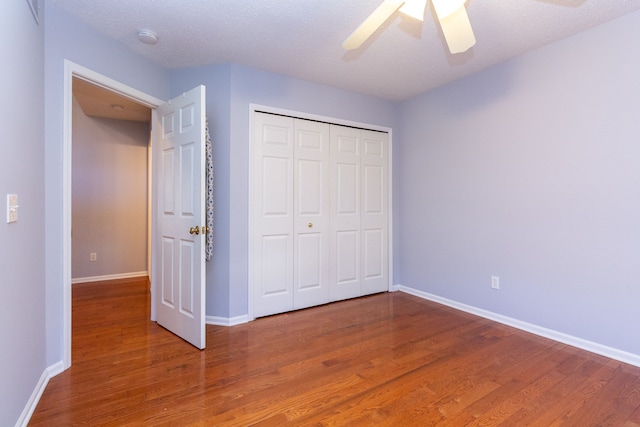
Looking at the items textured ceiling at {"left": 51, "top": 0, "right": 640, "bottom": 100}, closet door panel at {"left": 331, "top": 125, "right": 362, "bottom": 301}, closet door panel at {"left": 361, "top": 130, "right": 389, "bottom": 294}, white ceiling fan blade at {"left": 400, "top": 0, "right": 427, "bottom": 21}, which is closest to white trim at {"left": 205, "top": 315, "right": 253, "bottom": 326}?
closet door panel at {"left": 331, "top": 125, "right": 362, "bottom": 301}

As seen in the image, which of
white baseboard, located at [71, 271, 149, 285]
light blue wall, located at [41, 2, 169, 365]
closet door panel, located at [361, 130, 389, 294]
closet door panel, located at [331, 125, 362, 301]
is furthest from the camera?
white baseboard, located at [71, 271, 149, 285]

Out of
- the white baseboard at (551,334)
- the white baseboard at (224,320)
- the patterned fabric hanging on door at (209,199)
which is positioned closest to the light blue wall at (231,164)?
the white baseboard at (224,320)

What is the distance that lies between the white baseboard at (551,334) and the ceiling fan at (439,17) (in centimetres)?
239

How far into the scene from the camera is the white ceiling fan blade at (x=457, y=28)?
1599mm

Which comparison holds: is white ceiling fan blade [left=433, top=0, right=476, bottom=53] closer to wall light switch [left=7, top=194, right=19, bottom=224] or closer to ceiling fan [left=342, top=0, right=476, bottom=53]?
ceiling fan [left=342, top=0, right=476, bottom=53]

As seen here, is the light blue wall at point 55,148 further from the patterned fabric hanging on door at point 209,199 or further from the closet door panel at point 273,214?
the closet door panel at point 273,214

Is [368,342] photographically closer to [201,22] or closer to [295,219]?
[295,219]

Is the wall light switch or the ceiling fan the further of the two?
the ceiling fan

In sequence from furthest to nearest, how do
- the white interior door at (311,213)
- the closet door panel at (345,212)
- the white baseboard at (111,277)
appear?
the white baseboard at (111,277) < the closet door panel at (345,212) < the white interior door at (311,213)

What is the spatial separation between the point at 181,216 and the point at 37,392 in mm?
1363

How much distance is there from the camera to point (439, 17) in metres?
1.64

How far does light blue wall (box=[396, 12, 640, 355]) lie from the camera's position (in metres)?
2.25

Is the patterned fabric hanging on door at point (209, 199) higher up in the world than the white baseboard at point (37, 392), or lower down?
higher up

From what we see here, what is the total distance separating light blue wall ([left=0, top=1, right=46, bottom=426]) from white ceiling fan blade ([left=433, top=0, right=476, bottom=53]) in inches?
81.2
